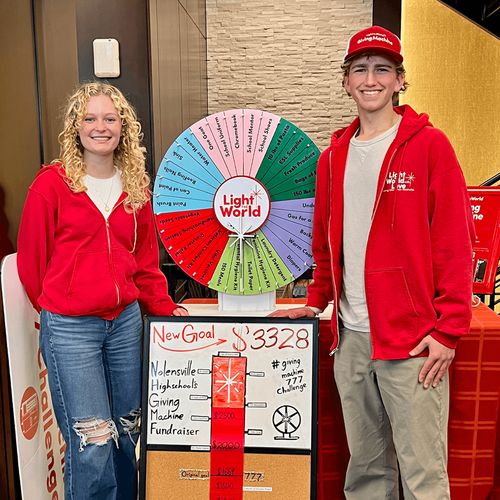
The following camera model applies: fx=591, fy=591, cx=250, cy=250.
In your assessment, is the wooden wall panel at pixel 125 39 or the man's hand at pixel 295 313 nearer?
the man's hand at pixel 295 313

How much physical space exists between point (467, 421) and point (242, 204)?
111 centimetres

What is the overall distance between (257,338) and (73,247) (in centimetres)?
66

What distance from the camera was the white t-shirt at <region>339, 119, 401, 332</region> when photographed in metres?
1.75

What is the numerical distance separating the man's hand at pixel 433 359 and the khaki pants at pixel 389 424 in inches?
0.9

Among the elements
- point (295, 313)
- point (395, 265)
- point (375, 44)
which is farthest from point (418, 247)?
point (375, 44)

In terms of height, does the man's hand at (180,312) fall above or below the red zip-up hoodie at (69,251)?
below

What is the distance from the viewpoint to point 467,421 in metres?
2.09

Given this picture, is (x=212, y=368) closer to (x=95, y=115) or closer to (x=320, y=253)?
(x=320, y=253)

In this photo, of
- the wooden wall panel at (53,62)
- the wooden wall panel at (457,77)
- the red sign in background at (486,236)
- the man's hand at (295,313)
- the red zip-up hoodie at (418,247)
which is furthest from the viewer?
the wooden wall panel at (457,77)

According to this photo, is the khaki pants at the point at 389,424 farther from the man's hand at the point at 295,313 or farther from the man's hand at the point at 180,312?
the man's hand at the point at 180,312

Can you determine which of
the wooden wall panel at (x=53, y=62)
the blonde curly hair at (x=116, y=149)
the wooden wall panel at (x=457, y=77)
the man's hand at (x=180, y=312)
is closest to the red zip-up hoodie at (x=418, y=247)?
the man's hand at (x=180, y=312)

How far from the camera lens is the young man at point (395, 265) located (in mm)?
1657

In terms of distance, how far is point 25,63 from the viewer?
2223 millimetres

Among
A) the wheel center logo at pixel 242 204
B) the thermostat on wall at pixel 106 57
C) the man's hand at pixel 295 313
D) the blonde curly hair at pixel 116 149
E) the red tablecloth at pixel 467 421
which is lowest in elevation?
the red tablecloth at pixel 467 421
